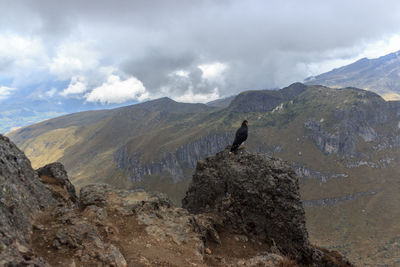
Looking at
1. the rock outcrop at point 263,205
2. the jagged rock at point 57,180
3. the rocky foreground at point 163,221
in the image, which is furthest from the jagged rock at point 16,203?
the rock outcrop at point 263,205

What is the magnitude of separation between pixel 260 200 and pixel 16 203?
706 inches

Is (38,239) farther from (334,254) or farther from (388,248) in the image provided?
(388,248)

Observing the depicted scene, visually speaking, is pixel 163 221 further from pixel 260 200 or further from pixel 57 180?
pixel 57 180

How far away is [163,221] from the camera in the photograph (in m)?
19.5

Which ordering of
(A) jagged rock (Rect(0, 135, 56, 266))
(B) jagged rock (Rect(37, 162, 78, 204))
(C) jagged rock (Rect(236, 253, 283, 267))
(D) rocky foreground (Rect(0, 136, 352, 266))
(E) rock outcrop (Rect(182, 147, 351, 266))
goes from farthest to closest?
1. (B) jagged rock (Rect(37, 162, 78, 204))
2. (E) rock outcrop (Rect(182, 147, 351, 266))
3. (C) jagged rock (Rect(236, 253, 283, 267))
4. (D) rocky foreground (Rect(0, 136, 352, 266))
5. (A) jagged rock (Rect(0, 135, 56, 266))

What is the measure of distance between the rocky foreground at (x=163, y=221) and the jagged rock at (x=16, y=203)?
2.5 inches

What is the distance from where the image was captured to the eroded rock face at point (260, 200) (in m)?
21.2

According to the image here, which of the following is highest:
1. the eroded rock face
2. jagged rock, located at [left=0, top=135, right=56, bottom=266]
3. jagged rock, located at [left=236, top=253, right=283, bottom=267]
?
jagged rock, located at [left=0, top=135, right=56, bottom=266]

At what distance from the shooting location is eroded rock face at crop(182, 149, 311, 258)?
21.2 m

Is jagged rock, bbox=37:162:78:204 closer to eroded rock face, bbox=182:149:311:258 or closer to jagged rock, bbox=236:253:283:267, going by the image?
eroded rock face, bbox=182:149:311:258

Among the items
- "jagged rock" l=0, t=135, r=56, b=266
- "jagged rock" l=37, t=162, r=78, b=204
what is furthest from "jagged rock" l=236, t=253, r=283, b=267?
"jagged rock" l=37, t=162, r=78, b=204

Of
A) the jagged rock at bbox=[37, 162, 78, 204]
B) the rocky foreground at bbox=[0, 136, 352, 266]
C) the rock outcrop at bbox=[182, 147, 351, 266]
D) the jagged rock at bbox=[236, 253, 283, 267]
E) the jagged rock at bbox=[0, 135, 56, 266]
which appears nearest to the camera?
the jagged rock at bbox=[0, 135, 56, 266]

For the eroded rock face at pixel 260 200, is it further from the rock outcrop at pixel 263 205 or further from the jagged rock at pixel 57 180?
the jagged rock at pixel 57 180

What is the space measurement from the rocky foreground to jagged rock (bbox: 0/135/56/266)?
0.06m
